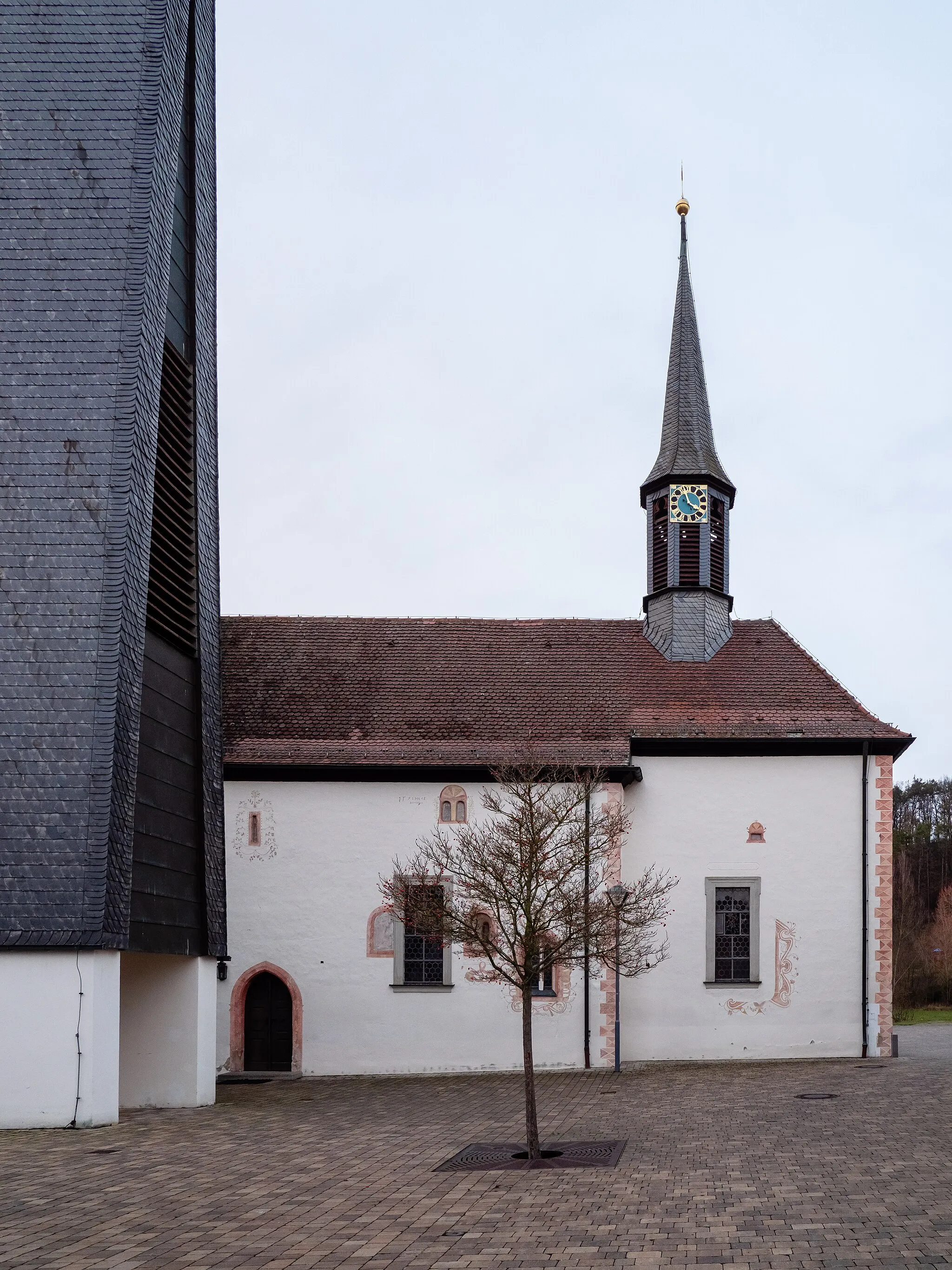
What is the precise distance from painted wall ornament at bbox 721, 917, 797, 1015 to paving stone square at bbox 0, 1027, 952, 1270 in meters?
5.25

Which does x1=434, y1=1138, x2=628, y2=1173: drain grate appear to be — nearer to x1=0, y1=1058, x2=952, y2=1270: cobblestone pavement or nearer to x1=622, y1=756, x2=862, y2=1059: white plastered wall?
x1=0, y1=1058, x2=952, y2=1270: cobblestone pavement

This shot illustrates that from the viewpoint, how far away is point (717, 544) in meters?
26.8

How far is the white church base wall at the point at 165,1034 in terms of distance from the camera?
17.2m

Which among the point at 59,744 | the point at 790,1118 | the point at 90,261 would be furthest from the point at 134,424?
the point at 790,1118

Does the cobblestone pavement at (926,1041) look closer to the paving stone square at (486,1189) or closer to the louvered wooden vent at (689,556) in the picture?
the paving stone square at (486,1189)

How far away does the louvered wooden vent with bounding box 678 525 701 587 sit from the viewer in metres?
26.2

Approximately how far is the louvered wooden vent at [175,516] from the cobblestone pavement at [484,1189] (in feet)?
20.0

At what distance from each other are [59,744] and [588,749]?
1060cm

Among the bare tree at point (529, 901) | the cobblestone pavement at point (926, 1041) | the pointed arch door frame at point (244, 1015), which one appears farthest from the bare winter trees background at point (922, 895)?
the bare tree at point (529, 901)

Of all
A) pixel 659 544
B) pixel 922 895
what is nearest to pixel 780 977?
pixel 659 544

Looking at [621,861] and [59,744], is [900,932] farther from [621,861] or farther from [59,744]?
[59,744]

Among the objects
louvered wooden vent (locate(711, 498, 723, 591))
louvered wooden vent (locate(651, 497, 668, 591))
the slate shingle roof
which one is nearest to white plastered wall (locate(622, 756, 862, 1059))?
louvered wooden vent (locate(711, 498, 723, 591))

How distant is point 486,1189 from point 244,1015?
12787 millimetres

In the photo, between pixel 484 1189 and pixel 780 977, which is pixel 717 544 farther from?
pixel 484 1189
